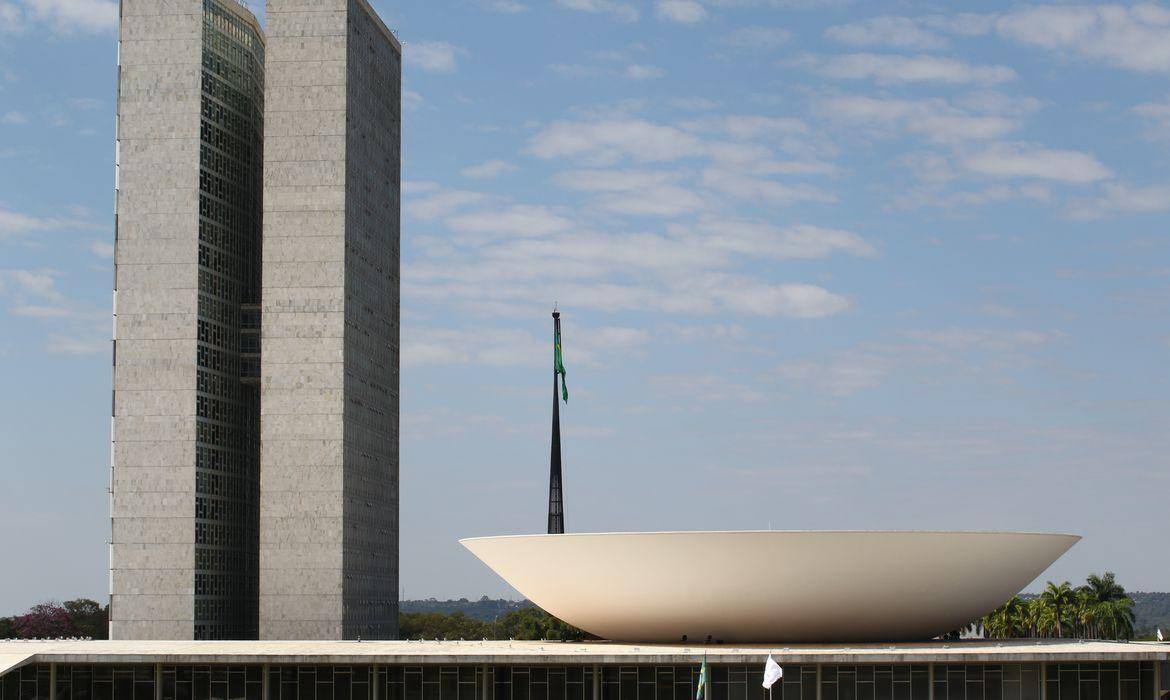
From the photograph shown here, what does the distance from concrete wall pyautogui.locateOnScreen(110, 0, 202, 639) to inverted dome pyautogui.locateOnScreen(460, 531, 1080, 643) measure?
34516 millimetres

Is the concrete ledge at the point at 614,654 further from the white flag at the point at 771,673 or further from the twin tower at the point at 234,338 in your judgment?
the twin tower at the point at 234,338

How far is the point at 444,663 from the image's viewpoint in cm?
6406

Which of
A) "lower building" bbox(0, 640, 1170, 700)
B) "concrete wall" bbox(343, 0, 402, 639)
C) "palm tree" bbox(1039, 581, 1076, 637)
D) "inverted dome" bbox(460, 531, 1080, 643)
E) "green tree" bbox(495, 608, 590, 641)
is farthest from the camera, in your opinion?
"green tree" bbox(495, 608, 590, 641)

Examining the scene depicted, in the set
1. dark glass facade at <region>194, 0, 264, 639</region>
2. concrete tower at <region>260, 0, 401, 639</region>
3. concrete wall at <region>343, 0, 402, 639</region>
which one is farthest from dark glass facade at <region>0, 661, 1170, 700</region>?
concrete wall at <region>343, 0, 402, 639</region>

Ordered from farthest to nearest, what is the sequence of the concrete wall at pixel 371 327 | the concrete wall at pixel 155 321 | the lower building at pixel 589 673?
the concrete wall at pixel 371 327 < the concrete wall at pixel 155 321 < the lower building at pixel 589 673

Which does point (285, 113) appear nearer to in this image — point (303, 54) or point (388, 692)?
point (303, 54)

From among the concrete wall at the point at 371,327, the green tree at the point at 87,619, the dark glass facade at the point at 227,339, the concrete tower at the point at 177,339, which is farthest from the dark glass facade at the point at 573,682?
the green tree at the point at 87,619

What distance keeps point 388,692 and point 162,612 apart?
3447cm

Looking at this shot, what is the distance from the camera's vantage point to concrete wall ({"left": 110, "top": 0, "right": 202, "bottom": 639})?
314 feet

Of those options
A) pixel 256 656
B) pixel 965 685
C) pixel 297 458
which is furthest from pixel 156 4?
pixel 965 685

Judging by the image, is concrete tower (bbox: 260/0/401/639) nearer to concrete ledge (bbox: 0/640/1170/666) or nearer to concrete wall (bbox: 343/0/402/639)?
concrete wall (bbox: 343/0/402/639)

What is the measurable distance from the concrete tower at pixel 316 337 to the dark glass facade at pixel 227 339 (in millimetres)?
3805

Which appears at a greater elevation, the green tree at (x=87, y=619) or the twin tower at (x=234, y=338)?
the twin tower at (x=234, y=338)

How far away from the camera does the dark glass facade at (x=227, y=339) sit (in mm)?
98375
